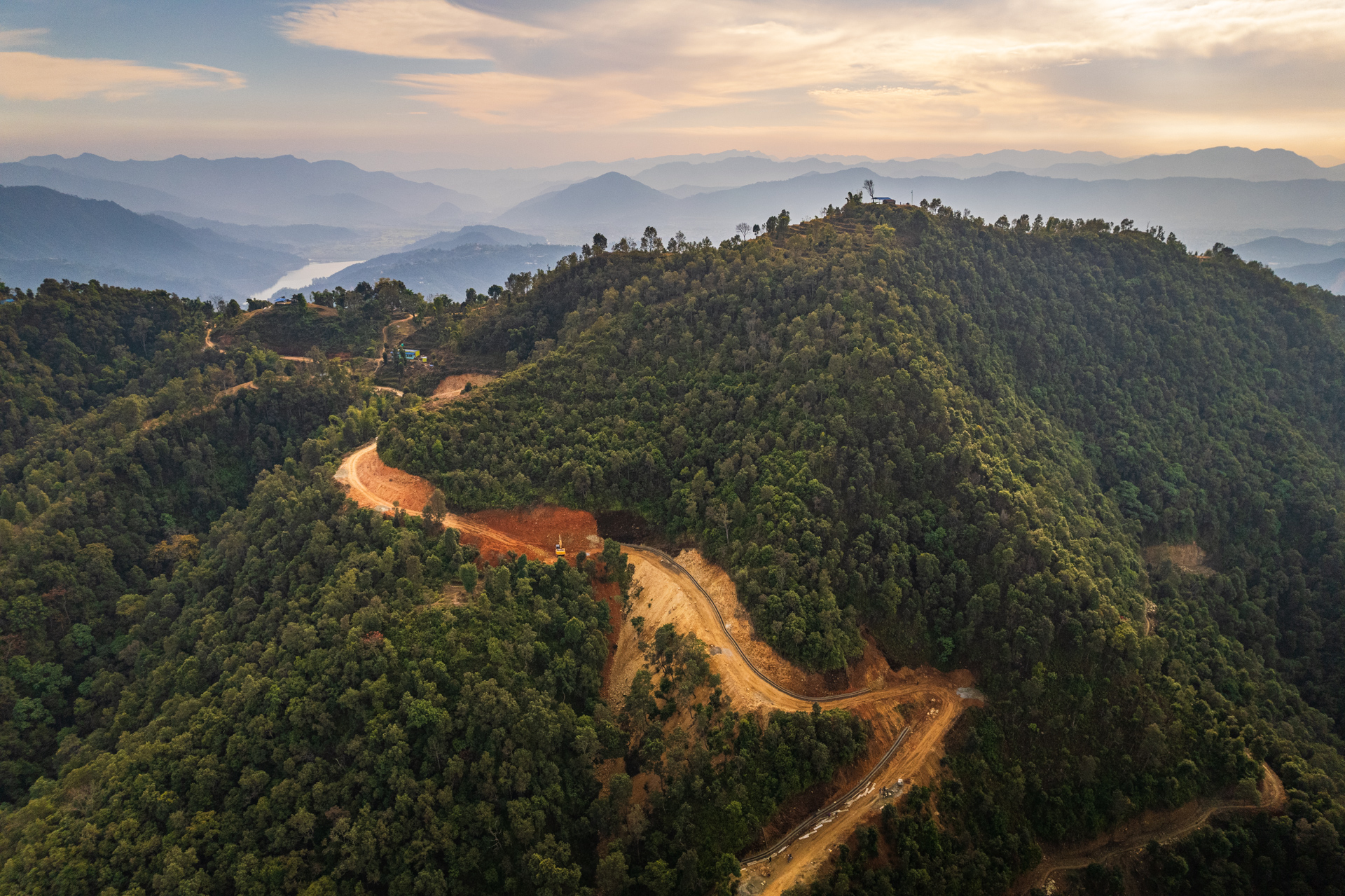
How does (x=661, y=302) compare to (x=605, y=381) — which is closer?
(x=605, y=381)

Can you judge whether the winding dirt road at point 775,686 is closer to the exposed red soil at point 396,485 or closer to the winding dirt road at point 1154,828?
the exposed red soil at point 396,485

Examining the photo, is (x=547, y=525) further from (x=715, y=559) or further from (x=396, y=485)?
(x=715, y=559)

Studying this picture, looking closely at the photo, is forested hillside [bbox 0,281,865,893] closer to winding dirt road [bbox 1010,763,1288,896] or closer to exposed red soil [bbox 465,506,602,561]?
exposed red soil [bbox 465,506,602,561]

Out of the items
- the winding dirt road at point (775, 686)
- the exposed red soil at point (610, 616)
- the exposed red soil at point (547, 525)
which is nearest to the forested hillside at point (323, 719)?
the exposed red soil at point (610, 616)

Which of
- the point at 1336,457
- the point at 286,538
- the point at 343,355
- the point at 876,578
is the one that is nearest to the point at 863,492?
the point at 876,578

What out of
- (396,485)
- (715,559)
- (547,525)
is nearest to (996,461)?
(715,559)

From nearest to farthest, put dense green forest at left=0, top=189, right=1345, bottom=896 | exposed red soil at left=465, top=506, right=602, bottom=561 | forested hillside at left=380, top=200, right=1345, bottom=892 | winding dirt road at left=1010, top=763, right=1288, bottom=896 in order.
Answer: dense green forest at left=0, top=189, right=1345, bottom=896 → winding dirt road at left=1010, top=763, right=1288, bottom=896 → forested hillside at left=380, top=200, right=1345, bottom=892 → exposed red soil at left=465, top=506, right=602, bottom=561

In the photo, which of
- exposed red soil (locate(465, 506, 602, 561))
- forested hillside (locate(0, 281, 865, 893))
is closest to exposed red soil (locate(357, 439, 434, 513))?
forested hillside (locate(0, 281, 865, 893))

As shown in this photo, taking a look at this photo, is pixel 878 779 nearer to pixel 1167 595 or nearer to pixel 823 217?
pixel 1167 595
